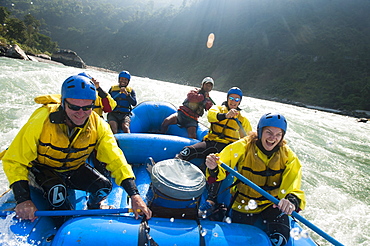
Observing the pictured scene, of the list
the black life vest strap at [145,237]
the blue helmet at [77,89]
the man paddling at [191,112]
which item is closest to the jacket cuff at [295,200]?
the black life vest strap at [145,237]

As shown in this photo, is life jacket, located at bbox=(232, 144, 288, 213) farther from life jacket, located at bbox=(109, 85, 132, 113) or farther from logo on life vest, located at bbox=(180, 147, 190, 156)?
life jacket, located at bbox=(109, 85, 132, 113)

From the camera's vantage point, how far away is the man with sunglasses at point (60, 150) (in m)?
1.69

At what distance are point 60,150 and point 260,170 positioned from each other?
1.69m

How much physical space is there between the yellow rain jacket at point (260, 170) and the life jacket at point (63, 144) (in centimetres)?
114

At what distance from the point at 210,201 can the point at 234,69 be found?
44918 mm

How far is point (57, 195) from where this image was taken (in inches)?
76.2

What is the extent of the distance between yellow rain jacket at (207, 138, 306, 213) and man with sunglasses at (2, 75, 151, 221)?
947 mm

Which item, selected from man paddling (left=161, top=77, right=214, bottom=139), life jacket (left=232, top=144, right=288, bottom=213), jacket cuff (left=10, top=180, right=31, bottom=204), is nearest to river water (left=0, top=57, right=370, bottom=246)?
jacket cuff (left=10, top=180, right=31, bottom=204)

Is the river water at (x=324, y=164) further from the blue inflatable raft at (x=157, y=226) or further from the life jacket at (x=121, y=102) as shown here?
the life jacket at (x=121, y=102)

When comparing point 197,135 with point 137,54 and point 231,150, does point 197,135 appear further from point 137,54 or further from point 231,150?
point 137,54

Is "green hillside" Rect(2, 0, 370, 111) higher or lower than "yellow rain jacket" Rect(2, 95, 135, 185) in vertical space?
higher

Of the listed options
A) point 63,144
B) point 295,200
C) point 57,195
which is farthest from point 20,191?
point 295,200

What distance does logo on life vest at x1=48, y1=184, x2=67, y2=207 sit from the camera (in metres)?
1.91

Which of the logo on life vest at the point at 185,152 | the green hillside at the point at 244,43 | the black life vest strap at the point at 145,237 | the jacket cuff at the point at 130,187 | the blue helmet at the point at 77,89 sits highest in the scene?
the green hillside at the point at 244,43
